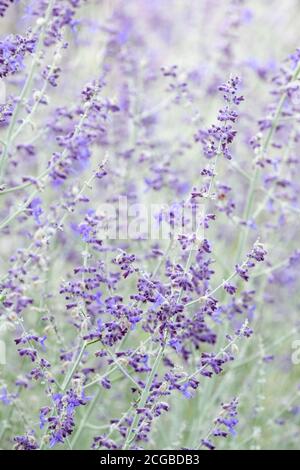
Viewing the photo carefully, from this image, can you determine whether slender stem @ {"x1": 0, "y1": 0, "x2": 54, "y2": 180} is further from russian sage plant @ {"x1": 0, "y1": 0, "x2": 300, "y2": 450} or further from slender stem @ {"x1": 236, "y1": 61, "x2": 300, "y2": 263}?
slender stem @ {"x1": 236, "y1": 61, "x2": 300, "y2": 263}

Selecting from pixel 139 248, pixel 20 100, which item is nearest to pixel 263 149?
pixel 139 248

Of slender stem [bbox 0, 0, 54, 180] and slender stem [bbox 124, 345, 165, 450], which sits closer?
slender stem [bbox 124, 345, 165, 450]

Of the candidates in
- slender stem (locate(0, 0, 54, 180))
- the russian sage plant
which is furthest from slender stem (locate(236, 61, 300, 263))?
slender stem (locate(0, 0, 54, 180))

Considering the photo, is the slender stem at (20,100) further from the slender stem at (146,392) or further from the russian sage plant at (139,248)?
the slender stem at (146,392)

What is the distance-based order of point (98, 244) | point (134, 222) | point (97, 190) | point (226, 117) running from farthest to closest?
point (97, 190), point (134, 222), point (98, 244), point (226, 117)

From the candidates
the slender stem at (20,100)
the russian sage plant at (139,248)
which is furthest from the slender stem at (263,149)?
the slender stem at (20,100)

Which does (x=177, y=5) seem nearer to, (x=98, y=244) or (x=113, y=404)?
(x=113, y=404)

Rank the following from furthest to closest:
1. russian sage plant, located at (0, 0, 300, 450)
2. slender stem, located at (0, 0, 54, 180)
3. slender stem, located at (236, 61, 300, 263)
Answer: slender stem, located at (236, 61, 300, 263), slender stem, located at (0, 0, 54, 180), russian sage plant, located at (0, 0, 300, 450)

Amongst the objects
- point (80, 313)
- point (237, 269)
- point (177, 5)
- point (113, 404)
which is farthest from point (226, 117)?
point (177, 5)
